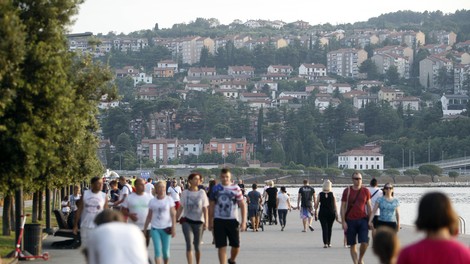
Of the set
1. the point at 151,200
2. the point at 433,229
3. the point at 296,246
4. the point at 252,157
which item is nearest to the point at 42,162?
the point at 151,200

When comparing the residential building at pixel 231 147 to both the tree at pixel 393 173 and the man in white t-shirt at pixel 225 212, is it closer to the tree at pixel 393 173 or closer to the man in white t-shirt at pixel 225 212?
the tree at pixel 393 173

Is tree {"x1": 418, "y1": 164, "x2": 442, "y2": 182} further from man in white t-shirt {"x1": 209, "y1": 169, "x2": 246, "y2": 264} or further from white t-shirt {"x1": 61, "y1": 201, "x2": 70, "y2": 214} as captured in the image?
man in white t-shirt {"x1": 209, "y1": 169, "x2": 246, "y2": 264}

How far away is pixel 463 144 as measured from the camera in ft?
589

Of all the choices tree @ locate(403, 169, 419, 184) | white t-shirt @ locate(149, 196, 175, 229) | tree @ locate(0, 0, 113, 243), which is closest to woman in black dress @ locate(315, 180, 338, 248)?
tree @ locate(0, 0, 113, 243)

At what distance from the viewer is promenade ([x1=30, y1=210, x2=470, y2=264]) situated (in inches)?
802

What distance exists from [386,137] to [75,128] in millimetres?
176923

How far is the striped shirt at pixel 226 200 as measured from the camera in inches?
664

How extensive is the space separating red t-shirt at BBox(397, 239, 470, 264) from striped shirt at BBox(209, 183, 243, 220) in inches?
349

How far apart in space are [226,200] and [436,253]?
8.98 meters

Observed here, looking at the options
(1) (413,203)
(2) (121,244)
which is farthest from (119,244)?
(1) (413,203)

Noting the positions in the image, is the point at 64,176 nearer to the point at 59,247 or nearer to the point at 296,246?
the point at 59,247

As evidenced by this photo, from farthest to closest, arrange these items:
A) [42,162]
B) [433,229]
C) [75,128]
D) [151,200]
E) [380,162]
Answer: [380,162]
[75,128]
[42,162]
[151,200]
[433,229]

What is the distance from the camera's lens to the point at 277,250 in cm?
2281

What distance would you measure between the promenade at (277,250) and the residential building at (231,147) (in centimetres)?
16278
